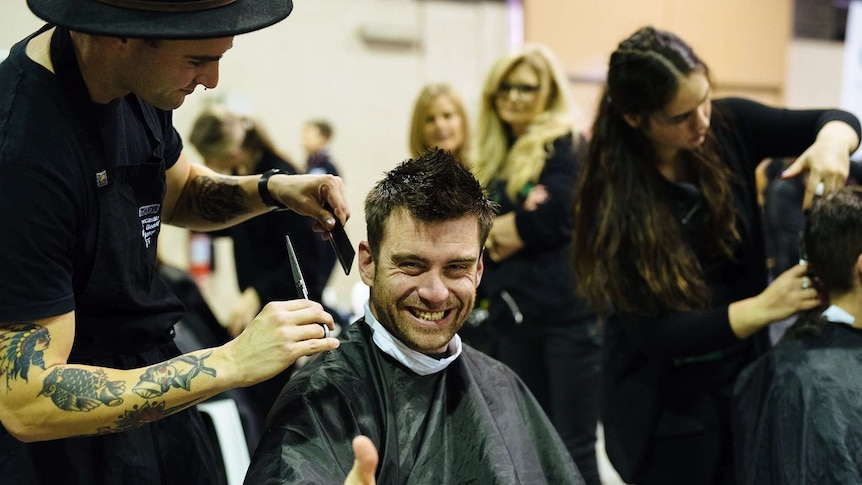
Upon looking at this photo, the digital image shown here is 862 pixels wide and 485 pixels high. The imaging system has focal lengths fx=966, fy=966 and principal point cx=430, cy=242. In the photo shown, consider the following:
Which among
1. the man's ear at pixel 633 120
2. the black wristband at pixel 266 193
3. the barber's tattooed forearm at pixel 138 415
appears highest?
the man's ear at pixel 633 120

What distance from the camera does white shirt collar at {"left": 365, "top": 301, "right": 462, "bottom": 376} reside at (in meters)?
1.64

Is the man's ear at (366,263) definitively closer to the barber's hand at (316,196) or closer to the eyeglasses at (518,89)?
the barber's hand at (316,196)

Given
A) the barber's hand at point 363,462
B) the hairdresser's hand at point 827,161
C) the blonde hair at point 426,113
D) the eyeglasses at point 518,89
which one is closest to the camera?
the barber's hand at point 363,462

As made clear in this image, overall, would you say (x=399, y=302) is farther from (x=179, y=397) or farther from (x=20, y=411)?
(x=20, y=411)

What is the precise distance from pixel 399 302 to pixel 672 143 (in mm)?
813

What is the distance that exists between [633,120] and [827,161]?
407 mm

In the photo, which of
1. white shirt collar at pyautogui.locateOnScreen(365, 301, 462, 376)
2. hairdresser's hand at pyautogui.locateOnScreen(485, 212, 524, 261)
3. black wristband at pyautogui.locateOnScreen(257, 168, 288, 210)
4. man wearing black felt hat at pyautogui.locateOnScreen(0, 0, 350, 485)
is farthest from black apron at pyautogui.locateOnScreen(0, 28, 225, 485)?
hairdresser's hand at pyautogui.locateOnScreen(485, 212, 524, 261)

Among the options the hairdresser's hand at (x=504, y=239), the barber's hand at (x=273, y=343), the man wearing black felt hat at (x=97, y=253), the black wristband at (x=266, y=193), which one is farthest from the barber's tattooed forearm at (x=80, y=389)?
the hairdresser's hand at (x=504, y=239)

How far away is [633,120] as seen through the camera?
211 centimetres

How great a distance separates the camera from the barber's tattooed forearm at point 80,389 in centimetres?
129

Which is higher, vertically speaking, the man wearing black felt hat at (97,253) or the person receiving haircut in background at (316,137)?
the man wearing black felt hat at (97,253)

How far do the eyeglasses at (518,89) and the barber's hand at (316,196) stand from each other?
1467 millimetres

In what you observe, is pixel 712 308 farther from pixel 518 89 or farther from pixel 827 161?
pixel 518 89

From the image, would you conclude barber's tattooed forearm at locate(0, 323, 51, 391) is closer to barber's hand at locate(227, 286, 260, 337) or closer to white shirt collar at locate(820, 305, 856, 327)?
white shirt collar at locate(820, 305, 856, 327)
